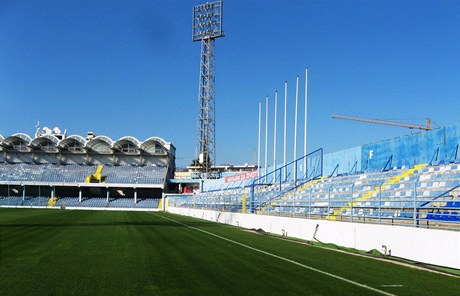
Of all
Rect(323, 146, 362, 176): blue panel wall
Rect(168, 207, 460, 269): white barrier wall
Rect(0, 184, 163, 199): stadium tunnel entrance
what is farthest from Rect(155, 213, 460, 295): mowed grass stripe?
Rect(0, 184, 163, 199): stadium tunnel entrance

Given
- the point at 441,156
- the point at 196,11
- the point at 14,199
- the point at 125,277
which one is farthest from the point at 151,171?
the point at 125,277

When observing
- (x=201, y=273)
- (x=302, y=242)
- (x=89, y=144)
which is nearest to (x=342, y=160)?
(x=302, y=242)

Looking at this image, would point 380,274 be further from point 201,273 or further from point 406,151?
point 406,151

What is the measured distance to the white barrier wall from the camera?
11281 mm

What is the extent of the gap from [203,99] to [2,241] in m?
67.6

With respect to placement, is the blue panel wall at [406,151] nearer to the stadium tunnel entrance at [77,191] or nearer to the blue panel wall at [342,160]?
the blue panel wall at [342,160]

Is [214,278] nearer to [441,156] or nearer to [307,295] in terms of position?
[307,295]

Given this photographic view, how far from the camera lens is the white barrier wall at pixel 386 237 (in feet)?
37.0

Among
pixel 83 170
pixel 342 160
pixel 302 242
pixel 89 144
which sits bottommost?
pixel 302 242

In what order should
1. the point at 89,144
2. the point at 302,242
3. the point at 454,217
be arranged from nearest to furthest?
the point at 454,217 < the point at 302,242 < the point at 89,144

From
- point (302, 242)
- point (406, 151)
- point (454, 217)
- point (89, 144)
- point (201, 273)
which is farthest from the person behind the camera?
point (89, 144)

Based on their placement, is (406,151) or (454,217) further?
(406,151)

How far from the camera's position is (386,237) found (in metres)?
13.8

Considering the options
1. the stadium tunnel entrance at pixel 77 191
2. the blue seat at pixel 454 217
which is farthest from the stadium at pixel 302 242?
the stadium tunnel entrance at pixel 77 191
